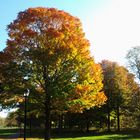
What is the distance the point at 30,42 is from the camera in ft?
131

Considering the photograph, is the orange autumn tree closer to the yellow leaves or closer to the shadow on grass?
the yellow leaves

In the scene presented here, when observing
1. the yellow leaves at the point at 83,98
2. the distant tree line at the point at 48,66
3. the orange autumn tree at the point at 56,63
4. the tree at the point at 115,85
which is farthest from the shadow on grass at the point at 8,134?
the yellow leaves at the point at 83,98

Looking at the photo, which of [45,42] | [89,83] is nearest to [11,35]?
[45,42]

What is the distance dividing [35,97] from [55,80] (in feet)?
10.0

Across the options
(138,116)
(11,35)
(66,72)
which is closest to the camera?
(66,72)

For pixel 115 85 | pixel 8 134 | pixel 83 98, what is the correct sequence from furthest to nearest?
pixel 8 134, pixel 115 85, pixel 83 98

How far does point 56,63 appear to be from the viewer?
38.8 metres

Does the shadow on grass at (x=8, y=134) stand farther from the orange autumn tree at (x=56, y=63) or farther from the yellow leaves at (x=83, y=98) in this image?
the yellow leaves at (x=83, y=98)

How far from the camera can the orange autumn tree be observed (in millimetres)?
38469

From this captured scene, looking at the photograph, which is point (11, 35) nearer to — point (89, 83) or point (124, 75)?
point (89, 83)

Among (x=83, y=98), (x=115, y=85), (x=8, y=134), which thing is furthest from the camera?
(x=8, y=134)

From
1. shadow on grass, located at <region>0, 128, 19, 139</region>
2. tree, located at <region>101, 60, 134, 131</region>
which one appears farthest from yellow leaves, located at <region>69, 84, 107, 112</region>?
tree, located at <region>101, 60, 134, 131</region>

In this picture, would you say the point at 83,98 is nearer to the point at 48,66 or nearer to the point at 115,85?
the point at 48,66

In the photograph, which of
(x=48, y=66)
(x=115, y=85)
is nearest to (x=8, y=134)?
(x=115, y=85)
